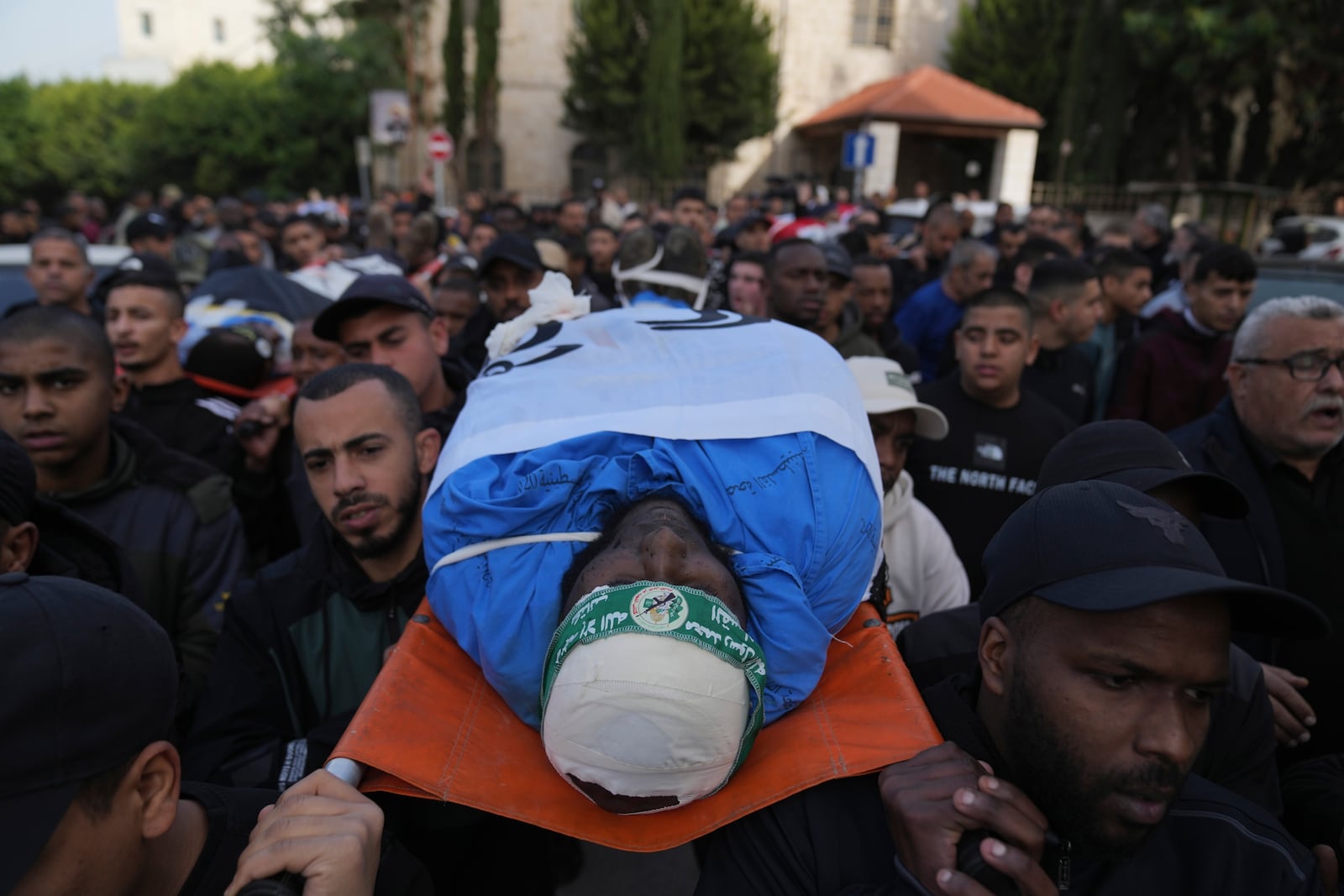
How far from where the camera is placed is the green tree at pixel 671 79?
84.7ft

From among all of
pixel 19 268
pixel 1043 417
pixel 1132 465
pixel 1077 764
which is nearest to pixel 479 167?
pixel 19 268

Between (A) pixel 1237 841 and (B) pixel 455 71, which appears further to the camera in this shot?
(B) pixel 455 71

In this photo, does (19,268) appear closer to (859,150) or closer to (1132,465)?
(1132,465)

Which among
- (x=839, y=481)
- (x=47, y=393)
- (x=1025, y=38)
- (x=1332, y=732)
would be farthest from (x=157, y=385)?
(x=1025, y=38)

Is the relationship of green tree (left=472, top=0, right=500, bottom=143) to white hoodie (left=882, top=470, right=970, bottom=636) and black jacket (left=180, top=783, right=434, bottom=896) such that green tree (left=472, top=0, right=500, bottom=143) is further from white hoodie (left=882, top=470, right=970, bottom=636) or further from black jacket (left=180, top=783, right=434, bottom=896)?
black jacket (left=180, top=783, right=434, bottom=896)

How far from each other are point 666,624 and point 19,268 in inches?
318

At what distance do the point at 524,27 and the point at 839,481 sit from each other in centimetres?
3044

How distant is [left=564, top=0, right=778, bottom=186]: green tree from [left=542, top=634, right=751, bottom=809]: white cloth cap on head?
26377 millimetres

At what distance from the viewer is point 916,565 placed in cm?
284

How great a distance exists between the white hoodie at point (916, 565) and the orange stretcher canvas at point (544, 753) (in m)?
0.91

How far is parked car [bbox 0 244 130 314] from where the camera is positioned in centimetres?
696

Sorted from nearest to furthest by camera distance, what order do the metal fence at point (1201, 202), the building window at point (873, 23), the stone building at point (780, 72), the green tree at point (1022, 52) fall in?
1. the metal fence at point (1201, 202)
2. the green tree at point (1022, 52)
3. the stone building at point (780, 72)
4. the building window at point (873, 23)

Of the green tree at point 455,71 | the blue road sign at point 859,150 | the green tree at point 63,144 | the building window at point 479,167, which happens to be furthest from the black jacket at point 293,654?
the green tree at point 63,144

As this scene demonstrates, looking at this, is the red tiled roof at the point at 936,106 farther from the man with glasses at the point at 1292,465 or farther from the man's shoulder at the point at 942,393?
the man with glasses at the point at 1292,465
